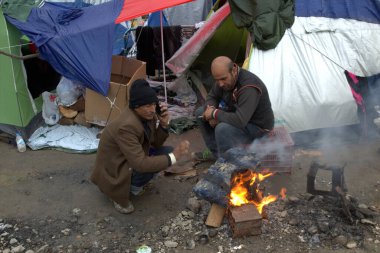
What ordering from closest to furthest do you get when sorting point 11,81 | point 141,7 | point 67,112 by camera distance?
point 11,81, point 141,7, point 67,112

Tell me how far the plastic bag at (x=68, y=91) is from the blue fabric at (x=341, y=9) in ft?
11.3

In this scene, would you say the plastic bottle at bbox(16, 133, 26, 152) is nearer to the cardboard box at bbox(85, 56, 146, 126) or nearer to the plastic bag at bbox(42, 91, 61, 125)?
the plastic bag at bbox(42, 91, 61, 125)

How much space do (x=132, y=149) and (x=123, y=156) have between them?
28 centimetres

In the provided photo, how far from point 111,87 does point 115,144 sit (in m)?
2.09

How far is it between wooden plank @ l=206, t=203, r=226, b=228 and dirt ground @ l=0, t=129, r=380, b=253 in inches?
2.4

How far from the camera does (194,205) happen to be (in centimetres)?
379

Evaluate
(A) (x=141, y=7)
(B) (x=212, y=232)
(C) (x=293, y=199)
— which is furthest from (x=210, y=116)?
(A) (x=141, y=7)

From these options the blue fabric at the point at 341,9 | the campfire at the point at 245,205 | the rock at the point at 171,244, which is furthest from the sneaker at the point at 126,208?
the blue fabric at the point at 341,9

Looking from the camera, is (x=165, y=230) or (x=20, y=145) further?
(x=20, y=145)

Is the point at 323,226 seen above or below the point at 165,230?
above

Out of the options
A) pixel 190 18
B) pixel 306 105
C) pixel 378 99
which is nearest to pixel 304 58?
pixel 306 105

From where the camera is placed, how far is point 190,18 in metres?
10.1

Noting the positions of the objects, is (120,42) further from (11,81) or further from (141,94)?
(141,94)

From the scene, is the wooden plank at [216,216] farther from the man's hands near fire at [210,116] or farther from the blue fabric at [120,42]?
the blue fabric at [120,42]
